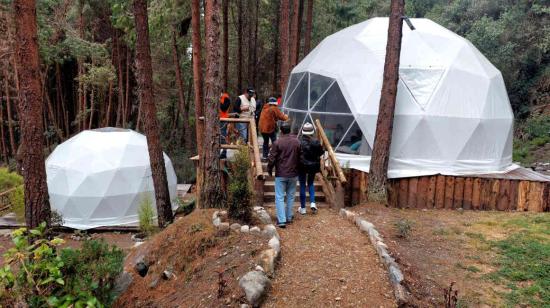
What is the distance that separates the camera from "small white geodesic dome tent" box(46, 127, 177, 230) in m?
12.7

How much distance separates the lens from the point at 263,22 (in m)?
18.9

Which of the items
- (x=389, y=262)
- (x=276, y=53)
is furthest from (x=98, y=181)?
(x=276, y=53)

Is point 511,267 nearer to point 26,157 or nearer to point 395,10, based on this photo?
point 395,10

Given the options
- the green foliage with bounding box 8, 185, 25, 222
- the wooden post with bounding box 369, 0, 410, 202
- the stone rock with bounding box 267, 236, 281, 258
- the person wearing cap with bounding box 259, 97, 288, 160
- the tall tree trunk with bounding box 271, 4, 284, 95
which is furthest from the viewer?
the tall tree trunk with bounding box 271, 4, 284, 95

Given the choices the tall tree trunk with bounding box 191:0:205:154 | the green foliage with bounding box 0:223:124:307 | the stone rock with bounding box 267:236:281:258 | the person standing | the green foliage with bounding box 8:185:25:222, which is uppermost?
the tall tree trunk with bounding box 191:0:205:154

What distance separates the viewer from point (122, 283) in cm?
589

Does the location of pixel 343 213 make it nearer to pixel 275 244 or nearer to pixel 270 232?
pixel 270 232

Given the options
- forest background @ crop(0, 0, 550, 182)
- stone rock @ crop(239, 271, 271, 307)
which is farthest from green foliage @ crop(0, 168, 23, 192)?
stone rock @ crop(239, 271, 271, 307)

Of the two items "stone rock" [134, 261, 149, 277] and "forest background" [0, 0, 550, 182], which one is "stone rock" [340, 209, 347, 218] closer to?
"stone rock" [134, 261, 149, 277]

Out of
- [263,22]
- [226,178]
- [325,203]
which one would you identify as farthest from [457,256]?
[263,22]

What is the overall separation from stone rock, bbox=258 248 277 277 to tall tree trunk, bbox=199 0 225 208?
2124mm

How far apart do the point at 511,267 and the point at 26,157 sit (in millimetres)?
7357

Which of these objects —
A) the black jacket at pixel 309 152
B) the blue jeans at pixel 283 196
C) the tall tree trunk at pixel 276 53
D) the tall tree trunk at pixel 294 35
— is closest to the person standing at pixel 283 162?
the blue jeans at pixel 283 196

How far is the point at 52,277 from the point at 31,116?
8.91ft
